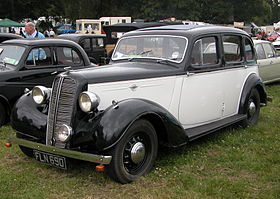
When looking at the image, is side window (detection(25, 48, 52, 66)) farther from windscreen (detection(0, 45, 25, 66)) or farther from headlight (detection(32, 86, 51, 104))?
headlight (detection(32, 86, 51, 104))

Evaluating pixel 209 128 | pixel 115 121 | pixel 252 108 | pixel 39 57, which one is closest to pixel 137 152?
pixel 115 121

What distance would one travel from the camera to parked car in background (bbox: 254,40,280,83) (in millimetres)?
10508

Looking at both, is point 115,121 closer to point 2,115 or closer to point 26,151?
point 26,151

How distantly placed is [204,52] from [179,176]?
6.73ft

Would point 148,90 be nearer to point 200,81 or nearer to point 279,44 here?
point 200,81

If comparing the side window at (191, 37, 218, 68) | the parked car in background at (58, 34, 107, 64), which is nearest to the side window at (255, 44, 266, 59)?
the side window at (191, 37, 218, 68)

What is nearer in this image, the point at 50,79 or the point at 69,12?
the point at 50,79

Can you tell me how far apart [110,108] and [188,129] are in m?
1.61

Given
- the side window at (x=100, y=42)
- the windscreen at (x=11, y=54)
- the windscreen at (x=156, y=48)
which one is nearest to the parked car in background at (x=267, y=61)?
the windscreen at (x=156, y=48)

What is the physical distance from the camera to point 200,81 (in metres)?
5.33

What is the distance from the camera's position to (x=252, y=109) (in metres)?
6.74

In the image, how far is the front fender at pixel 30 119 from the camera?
436 cm

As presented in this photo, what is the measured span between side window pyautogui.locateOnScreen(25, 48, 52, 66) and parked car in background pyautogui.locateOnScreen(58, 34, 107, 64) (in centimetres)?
603

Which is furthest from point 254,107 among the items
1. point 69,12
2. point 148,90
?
point 69,12
